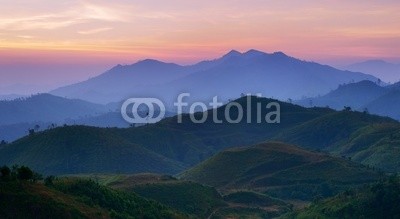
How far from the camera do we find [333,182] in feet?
390

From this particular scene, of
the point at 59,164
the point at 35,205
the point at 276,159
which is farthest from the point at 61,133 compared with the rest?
the point at 35,205

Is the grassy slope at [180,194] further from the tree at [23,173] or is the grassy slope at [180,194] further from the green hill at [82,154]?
the green hill at [82,154]

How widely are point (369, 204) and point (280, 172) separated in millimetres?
61507

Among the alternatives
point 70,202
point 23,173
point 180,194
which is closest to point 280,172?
point 180,194

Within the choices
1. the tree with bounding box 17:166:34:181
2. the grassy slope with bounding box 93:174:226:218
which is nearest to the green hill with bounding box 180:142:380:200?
the grassy slope with bounding box 93:174:226:218

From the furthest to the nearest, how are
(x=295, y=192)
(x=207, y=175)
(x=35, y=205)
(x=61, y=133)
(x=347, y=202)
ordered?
(x=61, y=133), (x=207, y=175), (x=295, y=192), (x=347, y=202), (x=35, y=205)

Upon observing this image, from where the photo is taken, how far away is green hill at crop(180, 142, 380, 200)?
4673 inches

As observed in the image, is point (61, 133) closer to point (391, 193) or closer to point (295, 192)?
point (295, 192)

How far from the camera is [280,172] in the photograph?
132500 mm

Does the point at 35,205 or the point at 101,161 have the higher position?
the point at 35,205

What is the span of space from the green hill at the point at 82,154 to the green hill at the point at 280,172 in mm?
36348

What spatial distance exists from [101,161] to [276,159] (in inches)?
2442

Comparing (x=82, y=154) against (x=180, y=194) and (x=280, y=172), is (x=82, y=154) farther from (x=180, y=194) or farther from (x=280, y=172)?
(x=180, y=194)

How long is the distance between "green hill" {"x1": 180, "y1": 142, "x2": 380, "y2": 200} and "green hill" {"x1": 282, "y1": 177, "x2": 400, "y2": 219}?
38785mm
